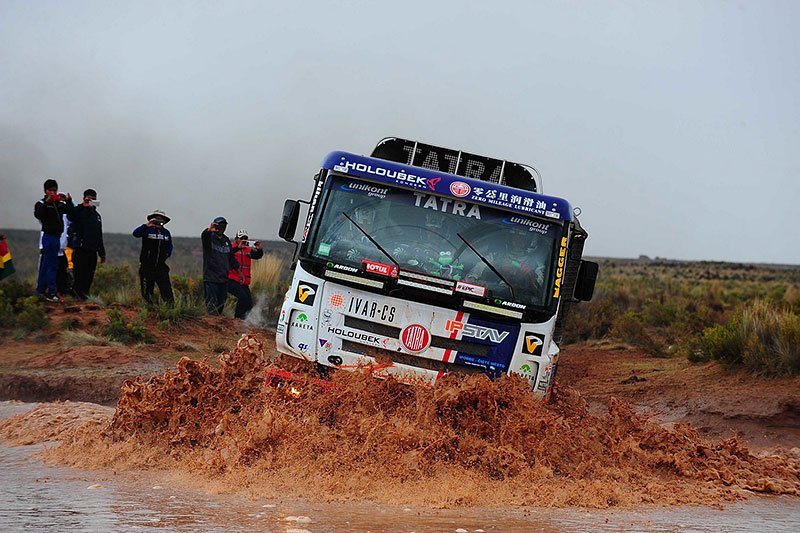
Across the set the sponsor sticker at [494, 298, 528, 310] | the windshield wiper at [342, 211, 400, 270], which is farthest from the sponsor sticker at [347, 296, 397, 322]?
the sponsor sticker at [494, 298, 528, 310]

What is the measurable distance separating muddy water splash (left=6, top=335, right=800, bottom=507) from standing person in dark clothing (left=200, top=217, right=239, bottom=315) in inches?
334

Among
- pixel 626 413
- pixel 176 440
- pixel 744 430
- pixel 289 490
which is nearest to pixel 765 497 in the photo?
pixel 626 413

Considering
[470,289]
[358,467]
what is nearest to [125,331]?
[470,289]

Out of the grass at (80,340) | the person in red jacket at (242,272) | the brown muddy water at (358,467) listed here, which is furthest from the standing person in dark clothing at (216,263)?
the brown muddy water at (358,467)

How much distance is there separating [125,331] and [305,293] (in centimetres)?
802

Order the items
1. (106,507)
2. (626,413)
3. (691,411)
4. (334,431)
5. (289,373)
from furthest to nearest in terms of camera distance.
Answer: (691,411), (626,413), (289,373), (334,431), (106,507)

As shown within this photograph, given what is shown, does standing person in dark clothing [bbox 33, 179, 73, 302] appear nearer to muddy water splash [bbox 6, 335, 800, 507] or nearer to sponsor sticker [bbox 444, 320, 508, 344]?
muddy water splash [bbox 6, 335, 800, 507]

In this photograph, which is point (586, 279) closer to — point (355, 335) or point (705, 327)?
point (355, 335)

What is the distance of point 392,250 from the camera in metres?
9.17

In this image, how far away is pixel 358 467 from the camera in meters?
7.84

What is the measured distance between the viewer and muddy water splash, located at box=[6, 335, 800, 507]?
779cm

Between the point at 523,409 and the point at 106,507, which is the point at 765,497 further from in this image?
the point at 106,507

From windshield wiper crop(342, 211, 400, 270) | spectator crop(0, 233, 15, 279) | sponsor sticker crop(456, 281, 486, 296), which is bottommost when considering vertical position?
spectator crop(0, 233, 15, 279)

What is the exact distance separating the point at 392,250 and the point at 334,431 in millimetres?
1917
